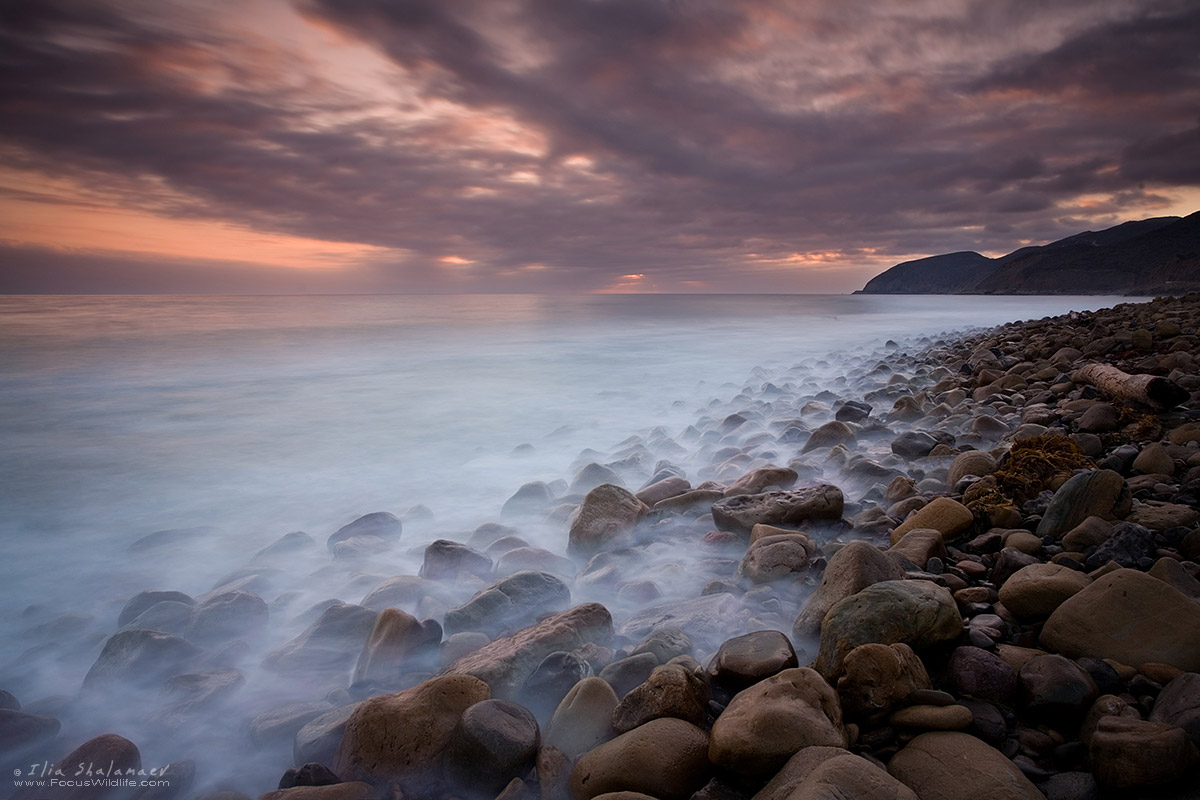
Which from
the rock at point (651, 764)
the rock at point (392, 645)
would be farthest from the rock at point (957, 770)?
the rock at point (392, 645)

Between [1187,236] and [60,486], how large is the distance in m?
133

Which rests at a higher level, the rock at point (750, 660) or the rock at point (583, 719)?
the rock at point (750, 660)

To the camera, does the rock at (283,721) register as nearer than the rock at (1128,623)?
No

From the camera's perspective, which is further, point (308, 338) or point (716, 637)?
point (308, 338)

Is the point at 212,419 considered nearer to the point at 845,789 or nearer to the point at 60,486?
the point at 60,486

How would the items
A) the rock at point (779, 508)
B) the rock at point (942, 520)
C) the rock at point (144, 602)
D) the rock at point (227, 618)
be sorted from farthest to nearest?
1. the rock at point (779, 508)
2. the rock at point (144, 602)
3. the rock at point (227, 618)
4. the rock at point (942, 520)

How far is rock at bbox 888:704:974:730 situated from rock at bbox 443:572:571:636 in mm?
1903

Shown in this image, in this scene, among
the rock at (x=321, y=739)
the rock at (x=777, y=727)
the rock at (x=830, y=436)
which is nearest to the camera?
the rock at (x=777, y=727)

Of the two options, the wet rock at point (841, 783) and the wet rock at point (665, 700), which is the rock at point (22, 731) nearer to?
the wet rock at point (665, 700)

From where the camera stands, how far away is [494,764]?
6.32 ft

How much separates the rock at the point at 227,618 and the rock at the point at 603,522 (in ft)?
6.61

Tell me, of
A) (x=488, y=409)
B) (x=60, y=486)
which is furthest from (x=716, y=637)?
(x=488, y=409)

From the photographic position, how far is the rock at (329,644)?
2.96 meters

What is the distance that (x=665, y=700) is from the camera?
1.94 m
